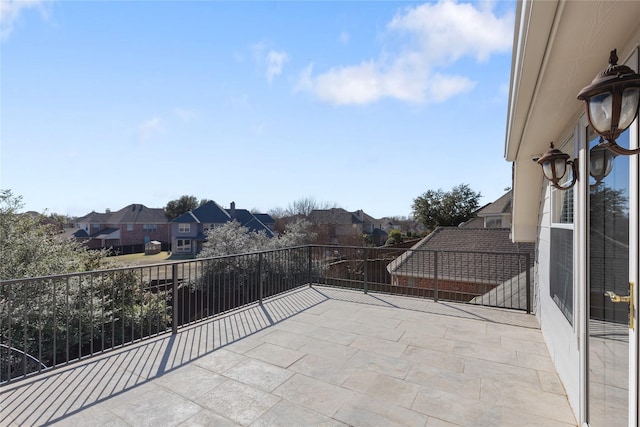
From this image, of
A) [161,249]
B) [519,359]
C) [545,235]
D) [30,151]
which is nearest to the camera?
[519,359]

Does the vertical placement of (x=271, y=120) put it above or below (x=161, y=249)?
above

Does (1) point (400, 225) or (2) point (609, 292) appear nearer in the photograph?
(2) point (609, 292)

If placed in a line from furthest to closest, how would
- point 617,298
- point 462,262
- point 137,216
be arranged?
point 137,216 < point 462,262 < point 617,298

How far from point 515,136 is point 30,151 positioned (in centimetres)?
1019

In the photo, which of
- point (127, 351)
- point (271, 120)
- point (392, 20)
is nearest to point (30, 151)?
point (271, 120)

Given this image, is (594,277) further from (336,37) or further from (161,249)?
(161,249)

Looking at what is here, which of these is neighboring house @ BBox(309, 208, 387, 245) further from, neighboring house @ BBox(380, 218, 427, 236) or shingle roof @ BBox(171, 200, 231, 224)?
shingle roof @ BBox(171, 200, 231, 224)

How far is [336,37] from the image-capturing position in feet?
19.2

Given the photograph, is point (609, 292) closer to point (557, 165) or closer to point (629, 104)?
point (629, 104)

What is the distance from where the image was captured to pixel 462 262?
1077 cm

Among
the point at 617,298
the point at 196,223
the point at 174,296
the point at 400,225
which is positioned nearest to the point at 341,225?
the point at 196,223

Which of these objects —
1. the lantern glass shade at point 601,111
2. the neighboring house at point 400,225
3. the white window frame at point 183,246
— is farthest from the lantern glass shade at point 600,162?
the neighboring house at point 400,225

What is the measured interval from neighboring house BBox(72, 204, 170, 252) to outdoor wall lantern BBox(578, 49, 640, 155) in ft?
130

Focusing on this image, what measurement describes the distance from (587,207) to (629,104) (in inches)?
44.5
